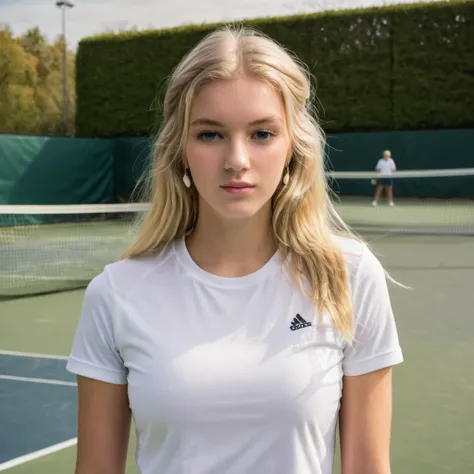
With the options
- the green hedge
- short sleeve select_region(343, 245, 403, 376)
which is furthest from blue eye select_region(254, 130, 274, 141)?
the green hedge

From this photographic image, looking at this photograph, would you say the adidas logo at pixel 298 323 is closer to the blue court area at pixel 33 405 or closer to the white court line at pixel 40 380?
the blue court area at pixel 33 405

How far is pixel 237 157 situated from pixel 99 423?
1.93ft

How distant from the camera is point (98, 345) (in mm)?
1715

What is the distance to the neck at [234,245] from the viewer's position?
1775mm

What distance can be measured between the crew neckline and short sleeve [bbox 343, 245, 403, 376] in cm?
16

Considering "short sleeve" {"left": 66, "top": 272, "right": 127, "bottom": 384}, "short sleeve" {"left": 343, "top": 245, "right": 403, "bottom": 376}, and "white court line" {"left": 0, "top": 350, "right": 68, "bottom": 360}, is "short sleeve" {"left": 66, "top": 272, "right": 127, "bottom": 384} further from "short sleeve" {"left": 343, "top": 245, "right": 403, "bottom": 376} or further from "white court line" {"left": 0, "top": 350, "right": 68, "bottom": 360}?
"white court line" {"left": 0, "top": 350, "right": 68, "bottom": 360}

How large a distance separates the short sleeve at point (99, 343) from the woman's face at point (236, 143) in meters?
0.28

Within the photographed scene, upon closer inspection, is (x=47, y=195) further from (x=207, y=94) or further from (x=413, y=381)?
(x=207, y=94)

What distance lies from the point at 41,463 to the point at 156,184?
2.67 m

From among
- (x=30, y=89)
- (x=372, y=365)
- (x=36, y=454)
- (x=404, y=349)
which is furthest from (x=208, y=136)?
(x=30, y=89)

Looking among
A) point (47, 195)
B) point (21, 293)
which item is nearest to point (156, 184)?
point (21, 293)

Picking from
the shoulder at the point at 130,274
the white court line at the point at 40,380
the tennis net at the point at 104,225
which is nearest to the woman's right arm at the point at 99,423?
the shoulder at the point at 130,274

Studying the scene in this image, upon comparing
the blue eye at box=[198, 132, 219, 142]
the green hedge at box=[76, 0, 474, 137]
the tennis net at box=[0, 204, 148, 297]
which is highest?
the green hedge at box=[76, 0, 474, 137]

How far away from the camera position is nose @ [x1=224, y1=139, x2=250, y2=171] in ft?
5.44
